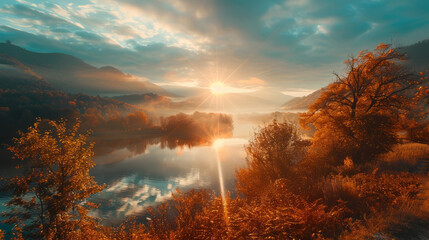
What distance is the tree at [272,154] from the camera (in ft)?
56.1

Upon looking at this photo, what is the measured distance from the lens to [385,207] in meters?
7.33

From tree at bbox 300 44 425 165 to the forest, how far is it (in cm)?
10

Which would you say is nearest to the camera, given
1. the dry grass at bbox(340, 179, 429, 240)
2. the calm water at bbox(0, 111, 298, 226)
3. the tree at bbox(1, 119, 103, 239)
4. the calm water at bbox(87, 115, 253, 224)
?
the dry grass at bbox(340, 179, 429, 240)

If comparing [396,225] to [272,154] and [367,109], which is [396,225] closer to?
[272,154]

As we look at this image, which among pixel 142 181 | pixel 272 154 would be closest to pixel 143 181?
pixel 142 181

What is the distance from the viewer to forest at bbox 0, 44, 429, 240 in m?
6.52

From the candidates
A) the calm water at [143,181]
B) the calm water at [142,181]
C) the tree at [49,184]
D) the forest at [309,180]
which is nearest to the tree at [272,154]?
the forest at [309,180]

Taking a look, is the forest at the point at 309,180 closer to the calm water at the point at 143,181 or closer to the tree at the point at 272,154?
the tree at the point at 272,154

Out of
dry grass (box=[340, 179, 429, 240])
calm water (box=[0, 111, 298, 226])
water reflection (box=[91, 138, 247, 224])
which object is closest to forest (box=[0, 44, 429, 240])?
dry grass (box=[340, 179, 429, 240])

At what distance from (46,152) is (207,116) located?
143 meters

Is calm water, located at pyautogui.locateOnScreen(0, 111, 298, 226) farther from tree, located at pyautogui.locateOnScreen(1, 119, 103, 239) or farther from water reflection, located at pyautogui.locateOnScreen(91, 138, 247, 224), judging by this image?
tree, located at pyautogui.locateOnScreen(1, 119, 103, 239)

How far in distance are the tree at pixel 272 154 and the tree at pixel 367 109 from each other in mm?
3791

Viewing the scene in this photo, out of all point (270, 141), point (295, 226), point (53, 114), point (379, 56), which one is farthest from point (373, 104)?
point (53, 114)

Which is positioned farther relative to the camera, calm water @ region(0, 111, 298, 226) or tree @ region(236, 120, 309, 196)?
calm water @ region(0, 111, 298, 226)
